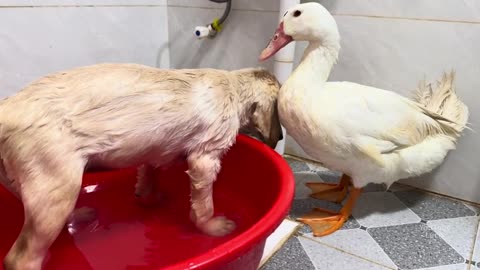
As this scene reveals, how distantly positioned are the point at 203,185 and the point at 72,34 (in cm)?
69

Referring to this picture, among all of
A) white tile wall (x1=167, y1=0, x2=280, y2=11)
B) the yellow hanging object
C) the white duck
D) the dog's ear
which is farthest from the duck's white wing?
the yellow hanging object

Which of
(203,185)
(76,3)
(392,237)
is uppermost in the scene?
(76,3)

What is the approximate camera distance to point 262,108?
76cm

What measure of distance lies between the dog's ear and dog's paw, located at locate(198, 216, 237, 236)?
0.62 feet

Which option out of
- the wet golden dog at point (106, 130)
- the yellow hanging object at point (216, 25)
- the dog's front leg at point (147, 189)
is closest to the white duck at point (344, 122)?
the wet golden dog at point (106, 130)

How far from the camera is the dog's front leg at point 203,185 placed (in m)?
0.66

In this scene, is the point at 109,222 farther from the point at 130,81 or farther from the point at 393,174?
the point at 393,174

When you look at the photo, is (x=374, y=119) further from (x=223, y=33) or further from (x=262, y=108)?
(x=223, y=33)

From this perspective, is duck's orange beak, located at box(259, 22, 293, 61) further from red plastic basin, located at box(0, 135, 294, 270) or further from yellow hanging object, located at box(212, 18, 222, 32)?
yellow hanging object, located at box(212, 18, 222, 32)

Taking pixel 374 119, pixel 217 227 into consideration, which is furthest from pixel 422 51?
pixel 217 227

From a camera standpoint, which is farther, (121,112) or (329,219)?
(329,219)

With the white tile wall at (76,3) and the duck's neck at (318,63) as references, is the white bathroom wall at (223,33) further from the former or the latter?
the duck's neck at (318,63)

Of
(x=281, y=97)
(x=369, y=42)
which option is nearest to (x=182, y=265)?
(x=281, y=97)

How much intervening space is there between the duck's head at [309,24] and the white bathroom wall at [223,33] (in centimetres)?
33
